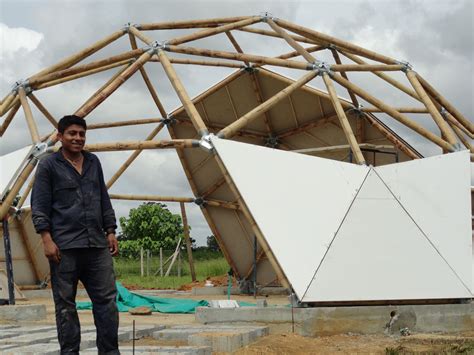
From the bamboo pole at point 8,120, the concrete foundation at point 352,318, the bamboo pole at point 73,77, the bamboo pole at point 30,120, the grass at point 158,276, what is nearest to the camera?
the concrete foundation at point 352,318

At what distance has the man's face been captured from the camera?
5594 mm

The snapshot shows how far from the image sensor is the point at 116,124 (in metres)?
19.6

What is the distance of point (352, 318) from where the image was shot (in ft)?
34.0

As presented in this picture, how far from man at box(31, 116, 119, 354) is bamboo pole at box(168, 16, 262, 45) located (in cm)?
947

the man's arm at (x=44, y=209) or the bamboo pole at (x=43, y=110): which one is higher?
the bamboo pole at (x=43, y=110)

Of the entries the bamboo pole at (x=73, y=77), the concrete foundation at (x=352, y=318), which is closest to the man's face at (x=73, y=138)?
the concrete foundation at (x=352, y=318)

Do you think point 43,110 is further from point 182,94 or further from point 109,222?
point 109,222

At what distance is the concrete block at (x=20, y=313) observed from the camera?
11.8m

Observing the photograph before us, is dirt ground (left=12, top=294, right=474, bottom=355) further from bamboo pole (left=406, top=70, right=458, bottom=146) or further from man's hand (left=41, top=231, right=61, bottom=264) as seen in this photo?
bamboo pole (left=406, top=70, right=458, bottom=146)

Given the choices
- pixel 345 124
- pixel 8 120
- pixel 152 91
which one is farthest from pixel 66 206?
pixel 152 91

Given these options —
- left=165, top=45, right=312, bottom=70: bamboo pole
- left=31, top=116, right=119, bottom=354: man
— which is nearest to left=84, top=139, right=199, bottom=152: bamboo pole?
left=165, top=45, right=312, bottom=70: bamboo pole

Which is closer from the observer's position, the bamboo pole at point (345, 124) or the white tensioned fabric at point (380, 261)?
the white tensioned fabric at point (380, 261)

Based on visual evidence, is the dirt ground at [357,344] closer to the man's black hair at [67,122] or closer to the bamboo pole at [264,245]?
the bamboo pole at [264,245]

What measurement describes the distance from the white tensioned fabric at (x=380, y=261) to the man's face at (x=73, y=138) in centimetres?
560
